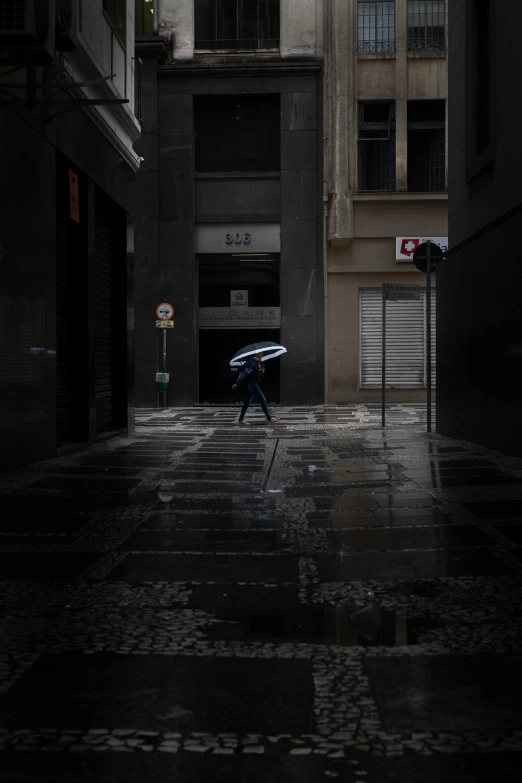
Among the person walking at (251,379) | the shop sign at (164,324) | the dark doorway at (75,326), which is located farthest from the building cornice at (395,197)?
the dark doorway at (75,326)

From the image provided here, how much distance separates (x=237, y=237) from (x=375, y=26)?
7.39m

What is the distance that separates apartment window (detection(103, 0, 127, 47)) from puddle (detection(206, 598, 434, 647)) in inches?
519

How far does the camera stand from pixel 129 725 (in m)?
3.20

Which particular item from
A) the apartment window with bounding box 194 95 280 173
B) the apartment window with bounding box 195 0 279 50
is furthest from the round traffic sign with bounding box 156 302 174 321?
the apartment window with bounding box 195 0 279 50

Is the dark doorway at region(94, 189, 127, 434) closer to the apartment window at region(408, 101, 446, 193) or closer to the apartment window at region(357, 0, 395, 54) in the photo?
the apartment window at region(408, 101, 446, 193)

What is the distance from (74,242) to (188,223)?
46.0 ft

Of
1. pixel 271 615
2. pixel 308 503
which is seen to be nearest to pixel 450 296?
pixel 308 503

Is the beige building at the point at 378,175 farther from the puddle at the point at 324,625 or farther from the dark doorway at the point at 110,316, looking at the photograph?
the puddle at the point at 324,625

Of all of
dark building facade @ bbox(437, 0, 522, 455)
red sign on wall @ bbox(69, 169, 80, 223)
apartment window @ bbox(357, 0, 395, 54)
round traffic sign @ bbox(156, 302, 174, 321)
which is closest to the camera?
dark building facade @ bbox(437, 0, 522, 455)

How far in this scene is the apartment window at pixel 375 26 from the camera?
96.3 ft

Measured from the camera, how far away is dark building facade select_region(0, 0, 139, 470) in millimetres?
11141

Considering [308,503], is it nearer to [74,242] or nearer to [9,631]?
[9,631]

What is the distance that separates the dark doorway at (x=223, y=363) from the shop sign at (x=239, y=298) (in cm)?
74

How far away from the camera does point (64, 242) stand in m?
14.4
